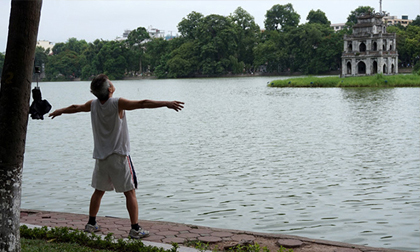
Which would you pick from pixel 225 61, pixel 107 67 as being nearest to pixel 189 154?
pixel 225 61

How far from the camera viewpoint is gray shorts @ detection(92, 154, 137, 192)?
19.4 ft

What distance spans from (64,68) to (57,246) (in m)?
161

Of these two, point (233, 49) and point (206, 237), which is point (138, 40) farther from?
point (206, 237)

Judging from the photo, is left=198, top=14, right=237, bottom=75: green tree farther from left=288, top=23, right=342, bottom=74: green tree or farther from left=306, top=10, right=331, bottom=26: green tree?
left=306, top=10, right=331, bottom=26: green tree

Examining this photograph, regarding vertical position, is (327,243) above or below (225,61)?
below

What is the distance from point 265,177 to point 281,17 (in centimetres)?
12851

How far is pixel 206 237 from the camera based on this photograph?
614cm

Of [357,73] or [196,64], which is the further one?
[196,64]

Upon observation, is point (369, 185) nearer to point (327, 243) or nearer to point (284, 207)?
point (284, 207)

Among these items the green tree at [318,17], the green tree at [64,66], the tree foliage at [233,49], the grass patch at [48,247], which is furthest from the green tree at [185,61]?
the grass patch at [48,247]

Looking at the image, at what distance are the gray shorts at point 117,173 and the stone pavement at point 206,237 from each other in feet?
2.08

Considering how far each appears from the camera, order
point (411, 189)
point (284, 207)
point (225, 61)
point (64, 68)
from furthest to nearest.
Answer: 1. point (64, 68)
2. point (225, 61)
3. point (411, 189)
4. point (284, 207)

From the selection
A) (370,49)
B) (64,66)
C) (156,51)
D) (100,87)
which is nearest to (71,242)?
(100,87)

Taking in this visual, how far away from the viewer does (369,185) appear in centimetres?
1073
